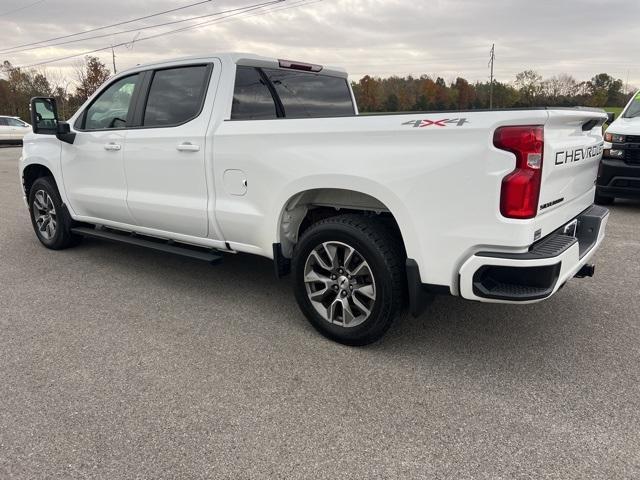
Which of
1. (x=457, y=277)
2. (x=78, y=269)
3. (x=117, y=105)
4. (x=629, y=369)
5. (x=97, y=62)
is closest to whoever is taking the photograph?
(x=457, y=277)

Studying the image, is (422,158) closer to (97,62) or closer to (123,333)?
(123,333)

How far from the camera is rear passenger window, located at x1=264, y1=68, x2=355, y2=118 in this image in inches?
171

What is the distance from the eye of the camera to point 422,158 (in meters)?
2.86

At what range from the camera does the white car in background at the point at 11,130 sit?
24309mm

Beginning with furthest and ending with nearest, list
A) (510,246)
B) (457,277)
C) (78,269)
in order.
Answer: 1. (78,269)
2. (457,277)
3. (510,246)

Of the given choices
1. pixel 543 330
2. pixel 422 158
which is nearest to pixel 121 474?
pixel 422 158

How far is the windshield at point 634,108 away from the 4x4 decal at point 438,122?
7.15m

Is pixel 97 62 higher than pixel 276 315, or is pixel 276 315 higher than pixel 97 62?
pixel 97 62

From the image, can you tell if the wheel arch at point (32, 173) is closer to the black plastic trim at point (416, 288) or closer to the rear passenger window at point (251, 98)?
the rear passenger window at point (251, 98)

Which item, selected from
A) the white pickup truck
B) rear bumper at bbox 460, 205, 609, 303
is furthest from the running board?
rear bumper at bbox 460, 205, 609, 303

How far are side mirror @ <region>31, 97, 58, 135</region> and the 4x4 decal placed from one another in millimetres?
3859

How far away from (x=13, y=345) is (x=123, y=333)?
706 millimetres

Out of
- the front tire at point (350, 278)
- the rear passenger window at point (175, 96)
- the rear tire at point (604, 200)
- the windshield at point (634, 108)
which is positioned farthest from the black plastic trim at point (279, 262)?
the windshield at point (634, 108)

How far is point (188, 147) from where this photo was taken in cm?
397
